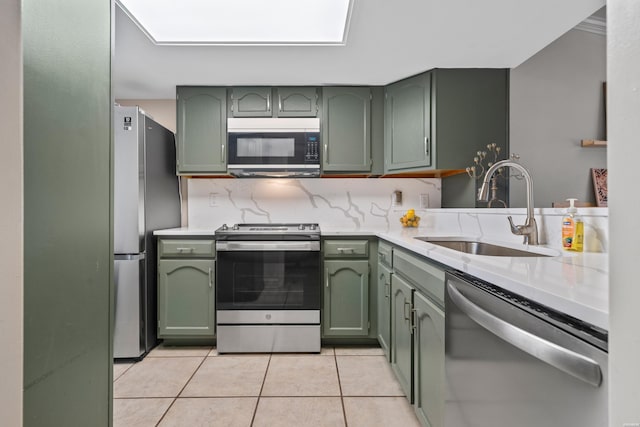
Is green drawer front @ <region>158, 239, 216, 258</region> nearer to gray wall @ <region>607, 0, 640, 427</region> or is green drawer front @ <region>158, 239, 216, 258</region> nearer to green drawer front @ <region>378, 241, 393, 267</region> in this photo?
green drawer front @ <region>378, 241, 393, 267</region>

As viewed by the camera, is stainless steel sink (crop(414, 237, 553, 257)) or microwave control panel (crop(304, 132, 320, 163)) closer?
stainless steel sink (crop(414, 237, 553, 257))

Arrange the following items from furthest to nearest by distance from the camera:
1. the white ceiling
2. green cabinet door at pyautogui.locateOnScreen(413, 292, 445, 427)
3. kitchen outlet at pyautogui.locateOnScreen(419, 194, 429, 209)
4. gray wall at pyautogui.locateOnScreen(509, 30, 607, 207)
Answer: kitchen outlet at pyautogui.locateOnScreen(419, 194, 429, 209)
gray wall at pyautogui.locateOnScreen(509, 30, 607, 207)
the white ceiling
green cabinet door at pyautogui.locateOnScreen(413, 292, 445, 427)

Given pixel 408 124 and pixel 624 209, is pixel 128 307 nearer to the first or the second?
pixel 408 124

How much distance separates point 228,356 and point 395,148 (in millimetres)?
2049

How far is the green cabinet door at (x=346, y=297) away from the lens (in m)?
2.51

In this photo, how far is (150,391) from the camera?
76.5 inches

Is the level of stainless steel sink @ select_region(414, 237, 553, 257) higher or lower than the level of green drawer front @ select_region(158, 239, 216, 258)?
higher

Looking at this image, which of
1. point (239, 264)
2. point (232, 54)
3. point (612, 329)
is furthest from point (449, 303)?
point (232, 54)

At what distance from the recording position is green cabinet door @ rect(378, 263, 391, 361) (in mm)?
2100

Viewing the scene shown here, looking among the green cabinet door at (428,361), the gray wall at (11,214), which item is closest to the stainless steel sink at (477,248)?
the green cabinet door at (428,361)

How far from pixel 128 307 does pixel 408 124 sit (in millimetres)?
2493

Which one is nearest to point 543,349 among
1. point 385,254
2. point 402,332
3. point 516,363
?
point 516,363

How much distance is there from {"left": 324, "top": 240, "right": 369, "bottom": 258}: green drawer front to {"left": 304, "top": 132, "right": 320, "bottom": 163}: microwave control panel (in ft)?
2.30

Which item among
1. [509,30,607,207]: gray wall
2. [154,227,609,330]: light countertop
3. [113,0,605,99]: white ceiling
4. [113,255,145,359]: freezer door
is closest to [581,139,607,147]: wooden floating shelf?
[509,30,607,207]: gray wall
